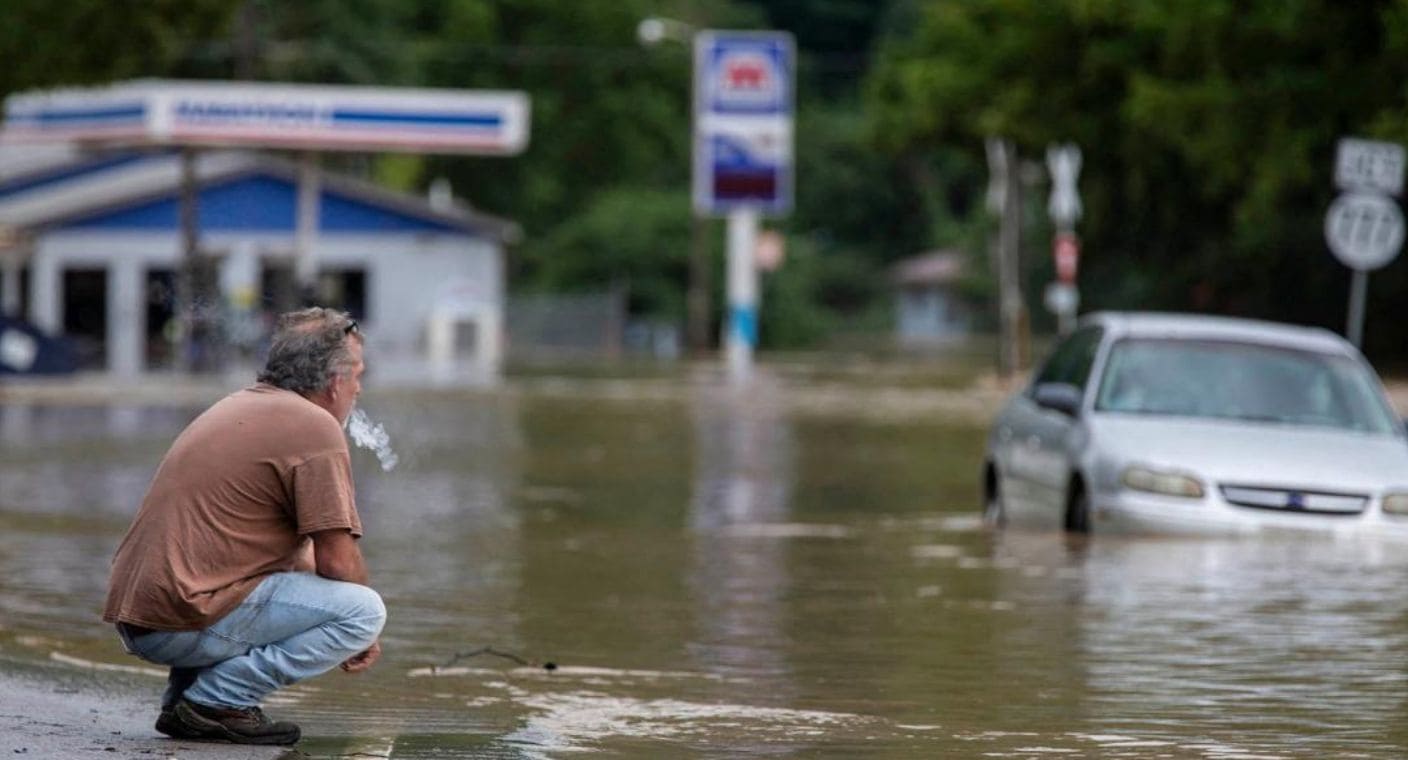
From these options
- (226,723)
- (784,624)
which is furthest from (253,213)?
(226,723)

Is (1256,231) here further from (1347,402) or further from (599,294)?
(1347,402)

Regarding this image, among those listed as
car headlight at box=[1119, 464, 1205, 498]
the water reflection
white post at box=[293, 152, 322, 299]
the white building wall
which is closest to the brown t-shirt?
the water reflection

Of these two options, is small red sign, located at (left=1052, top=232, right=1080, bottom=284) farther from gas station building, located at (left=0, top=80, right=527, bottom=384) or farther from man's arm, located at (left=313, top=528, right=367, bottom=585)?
man's arm, located at (left=313, top=528, right=367, bottom=585)

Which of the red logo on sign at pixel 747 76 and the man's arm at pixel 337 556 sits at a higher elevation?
the red logo on sign at pixel 747 76

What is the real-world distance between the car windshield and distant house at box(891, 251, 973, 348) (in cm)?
11538

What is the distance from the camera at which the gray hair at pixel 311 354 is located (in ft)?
27.5

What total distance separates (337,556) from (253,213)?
54493 millimetres

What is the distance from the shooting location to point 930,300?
486 feet

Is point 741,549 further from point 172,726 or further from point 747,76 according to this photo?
point 747,76

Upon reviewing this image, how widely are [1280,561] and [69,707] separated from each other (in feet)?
24.8

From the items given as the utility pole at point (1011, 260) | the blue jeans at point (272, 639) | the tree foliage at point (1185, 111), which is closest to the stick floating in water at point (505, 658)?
the blue jeans at point (272, 639)

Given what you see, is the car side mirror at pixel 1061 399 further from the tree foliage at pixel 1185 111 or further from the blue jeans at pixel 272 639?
the tree foliage at pixel 1185 111

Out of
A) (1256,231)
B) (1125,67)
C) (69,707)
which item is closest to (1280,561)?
(69,707)

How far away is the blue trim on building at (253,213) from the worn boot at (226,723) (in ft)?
170
